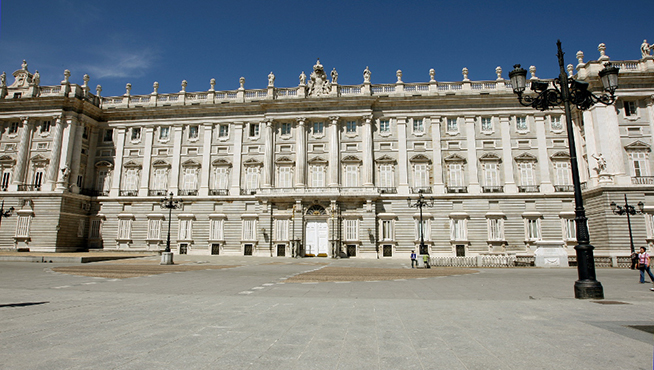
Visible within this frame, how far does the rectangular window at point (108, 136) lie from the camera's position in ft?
141

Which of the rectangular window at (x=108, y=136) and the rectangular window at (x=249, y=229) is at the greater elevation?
the rectangular window at (x=108, y=136)

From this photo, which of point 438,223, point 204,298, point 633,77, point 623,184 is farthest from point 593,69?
point 204,298

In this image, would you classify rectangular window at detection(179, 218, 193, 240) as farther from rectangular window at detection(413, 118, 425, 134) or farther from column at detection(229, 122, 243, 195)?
rectangular window at detection(413, 118, 425, 134)

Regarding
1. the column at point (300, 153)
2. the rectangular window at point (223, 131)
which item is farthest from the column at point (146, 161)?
the column at point (300, 153)

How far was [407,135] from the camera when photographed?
39031 mm

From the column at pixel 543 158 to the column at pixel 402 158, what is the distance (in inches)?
503

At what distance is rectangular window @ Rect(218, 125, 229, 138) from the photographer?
136 ft

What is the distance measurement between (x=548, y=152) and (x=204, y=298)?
37.2 meters

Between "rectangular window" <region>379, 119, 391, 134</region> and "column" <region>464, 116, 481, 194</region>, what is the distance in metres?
7.79

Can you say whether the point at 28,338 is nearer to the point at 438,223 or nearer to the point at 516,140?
the point at 438,223

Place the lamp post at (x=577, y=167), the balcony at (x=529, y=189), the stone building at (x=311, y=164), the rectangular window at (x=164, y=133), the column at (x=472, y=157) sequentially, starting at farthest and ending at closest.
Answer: the rectangular window at (x=164, y=133), the column at (x=472, y=157), the balcony at (x=529, y=189), the stone building at (x=311, y=164), the lamp post at (x=577, y=167)

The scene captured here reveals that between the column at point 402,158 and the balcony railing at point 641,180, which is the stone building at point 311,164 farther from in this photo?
the balcony railing at point 641,180

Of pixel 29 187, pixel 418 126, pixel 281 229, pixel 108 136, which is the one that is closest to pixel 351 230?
pixel 281 229

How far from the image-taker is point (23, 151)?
129 feet
